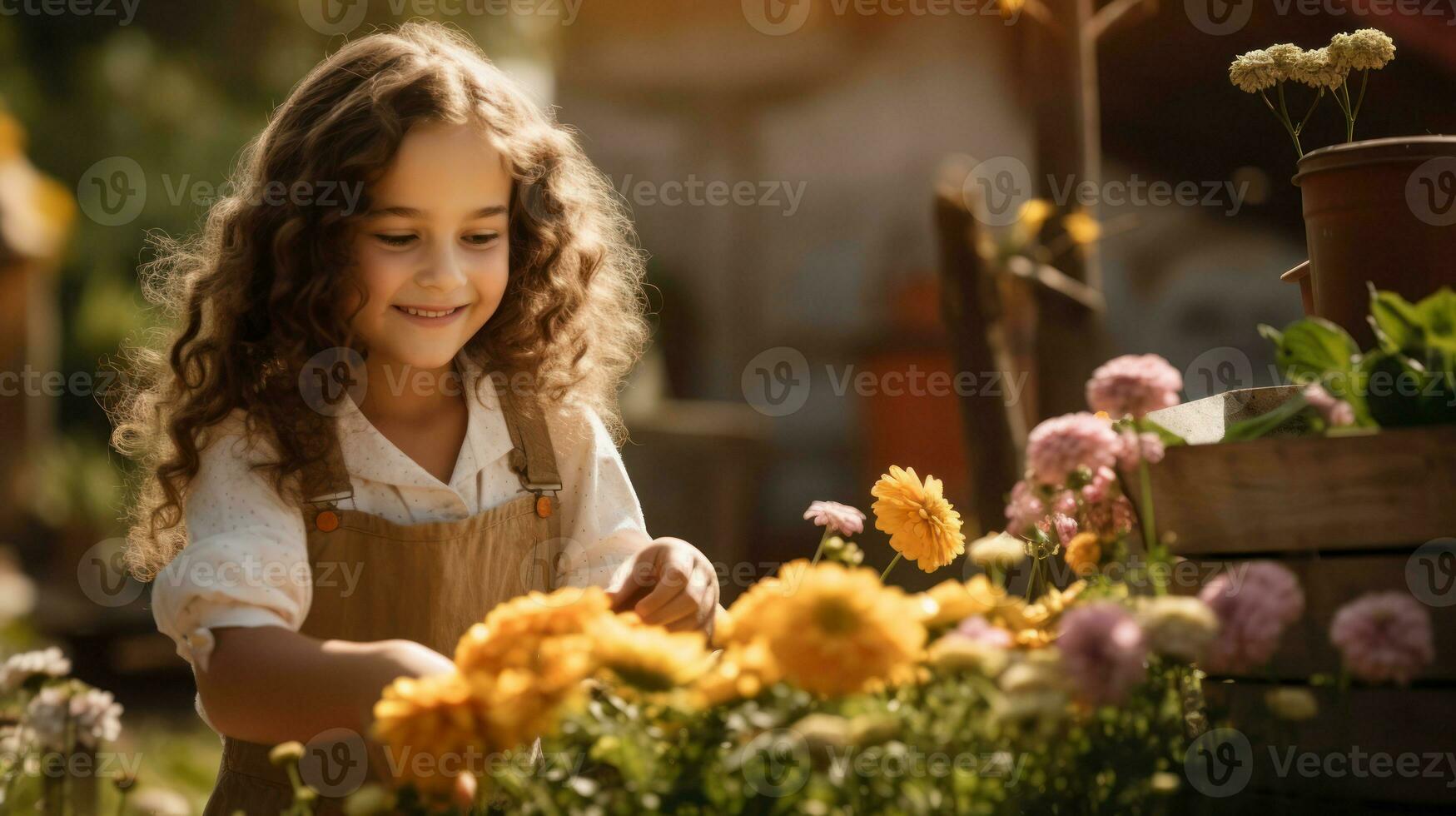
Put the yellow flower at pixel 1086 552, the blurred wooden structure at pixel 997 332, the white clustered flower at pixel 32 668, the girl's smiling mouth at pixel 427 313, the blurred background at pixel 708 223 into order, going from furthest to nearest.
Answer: the blurred background at pixel 708 223, the blurred wooden structure at pixel 997 332, the girl's smiling mouth at pixel 427 313, the white clustered flower at pixel 32 668, the yellow flower at pixel 1086 552

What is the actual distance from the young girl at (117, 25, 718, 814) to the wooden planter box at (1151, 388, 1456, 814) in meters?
0.59

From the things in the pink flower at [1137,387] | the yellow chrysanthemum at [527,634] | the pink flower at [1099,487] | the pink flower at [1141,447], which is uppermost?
the pink flower at [1137,387]

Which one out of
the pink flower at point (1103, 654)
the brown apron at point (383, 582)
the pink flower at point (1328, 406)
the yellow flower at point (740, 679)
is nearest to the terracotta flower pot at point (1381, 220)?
the pink flower at point (1328, 406)

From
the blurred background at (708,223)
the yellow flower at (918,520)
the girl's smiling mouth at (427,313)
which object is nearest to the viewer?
the yellow flower at (918,520)

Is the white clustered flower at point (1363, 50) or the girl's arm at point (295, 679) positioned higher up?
the white clustered flower at point (1363, 50)

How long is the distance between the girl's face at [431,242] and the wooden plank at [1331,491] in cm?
89

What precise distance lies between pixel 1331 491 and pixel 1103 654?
0.32m

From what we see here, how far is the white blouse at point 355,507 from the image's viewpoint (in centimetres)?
128

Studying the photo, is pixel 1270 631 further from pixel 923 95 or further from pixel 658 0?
pixel 658 0

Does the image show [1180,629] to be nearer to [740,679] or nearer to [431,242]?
[740,679]

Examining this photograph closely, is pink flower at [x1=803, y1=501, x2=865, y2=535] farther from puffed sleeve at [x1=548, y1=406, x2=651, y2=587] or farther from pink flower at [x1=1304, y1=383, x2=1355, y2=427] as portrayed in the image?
pink flower at [x1=1304, y1=383, x2=1355, y2=427]

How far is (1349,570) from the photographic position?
3.38ft

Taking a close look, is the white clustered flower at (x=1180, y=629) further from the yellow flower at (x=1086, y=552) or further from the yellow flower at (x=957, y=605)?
the yellow flower at (x=1086, y=552)

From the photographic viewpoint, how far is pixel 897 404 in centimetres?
537
